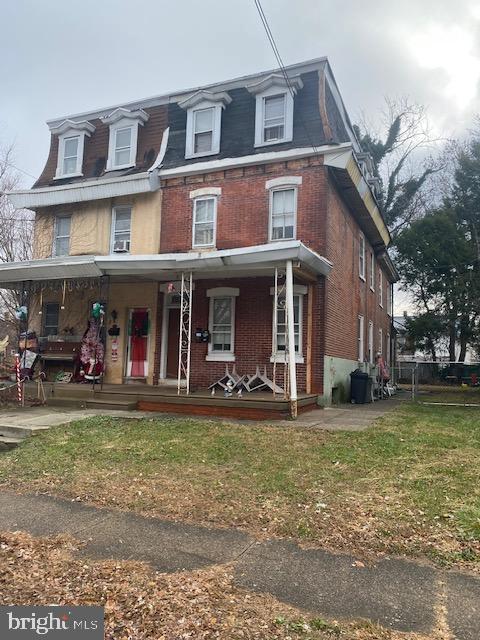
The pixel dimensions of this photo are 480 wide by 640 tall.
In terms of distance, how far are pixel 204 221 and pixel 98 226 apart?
3.73 metres

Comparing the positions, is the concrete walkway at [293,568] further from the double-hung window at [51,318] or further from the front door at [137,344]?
the double-hung window at [51,318]

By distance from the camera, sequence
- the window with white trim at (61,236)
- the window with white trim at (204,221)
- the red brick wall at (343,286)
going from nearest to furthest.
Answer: the red brick wall at (343,286) < the window with white trim at (204,221) < the window with white trim at (61,236)

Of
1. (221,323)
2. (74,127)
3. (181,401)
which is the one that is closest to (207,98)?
(74,127)

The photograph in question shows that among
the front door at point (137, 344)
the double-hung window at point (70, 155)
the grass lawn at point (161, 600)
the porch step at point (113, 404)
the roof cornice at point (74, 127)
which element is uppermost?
the roof cornice at point (74, 127)

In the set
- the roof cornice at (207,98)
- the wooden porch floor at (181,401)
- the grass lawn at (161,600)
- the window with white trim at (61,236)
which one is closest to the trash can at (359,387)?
the wooden porch floor at (181,401)

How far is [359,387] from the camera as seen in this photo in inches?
606

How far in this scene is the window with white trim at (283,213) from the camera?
538 inches

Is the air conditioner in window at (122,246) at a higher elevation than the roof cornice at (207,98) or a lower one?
lower

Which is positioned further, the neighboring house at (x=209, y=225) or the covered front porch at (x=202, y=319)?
the neighboring house at (x=209, y=225)

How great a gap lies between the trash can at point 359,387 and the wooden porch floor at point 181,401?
127 inches

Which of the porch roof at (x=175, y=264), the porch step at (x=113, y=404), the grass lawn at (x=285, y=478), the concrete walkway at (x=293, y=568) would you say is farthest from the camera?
the porch step at (x=113, y=404)

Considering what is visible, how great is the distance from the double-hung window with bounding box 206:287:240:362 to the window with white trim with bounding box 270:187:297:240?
1964mm

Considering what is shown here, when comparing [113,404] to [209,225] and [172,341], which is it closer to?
[172,341]

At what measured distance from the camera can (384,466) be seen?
655cm
